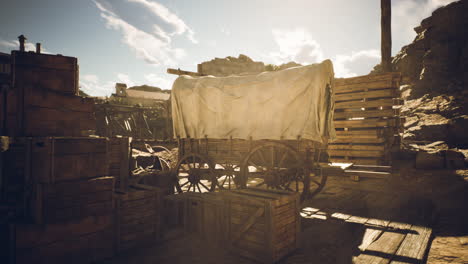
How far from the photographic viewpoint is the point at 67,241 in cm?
289

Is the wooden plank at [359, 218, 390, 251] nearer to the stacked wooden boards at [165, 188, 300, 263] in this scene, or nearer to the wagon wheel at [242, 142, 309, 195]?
the stacked wooden boards at [165, 188, 300, 263]

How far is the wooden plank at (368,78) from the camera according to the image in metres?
7.64

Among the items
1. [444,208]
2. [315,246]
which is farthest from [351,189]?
[315,246]

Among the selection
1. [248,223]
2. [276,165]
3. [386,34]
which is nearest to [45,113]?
[248,223]

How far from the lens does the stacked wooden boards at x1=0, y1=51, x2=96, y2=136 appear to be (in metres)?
2.94

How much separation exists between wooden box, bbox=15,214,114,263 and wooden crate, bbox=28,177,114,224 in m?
0.08

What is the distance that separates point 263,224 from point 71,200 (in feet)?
7.71

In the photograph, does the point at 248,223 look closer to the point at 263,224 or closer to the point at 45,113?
the point at 263,224

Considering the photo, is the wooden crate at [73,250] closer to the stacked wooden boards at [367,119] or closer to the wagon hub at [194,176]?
the wagon hub at [194,176]

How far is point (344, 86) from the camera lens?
27.8ft

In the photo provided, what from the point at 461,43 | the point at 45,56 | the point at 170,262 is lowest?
the point at 170,262

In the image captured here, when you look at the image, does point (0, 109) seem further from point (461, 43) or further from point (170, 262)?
point (461, 43)

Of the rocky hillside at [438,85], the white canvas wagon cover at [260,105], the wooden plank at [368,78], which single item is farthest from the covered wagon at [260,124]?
the rocky hillside at [438,85]

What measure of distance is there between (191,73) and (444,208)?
7.27 meters
